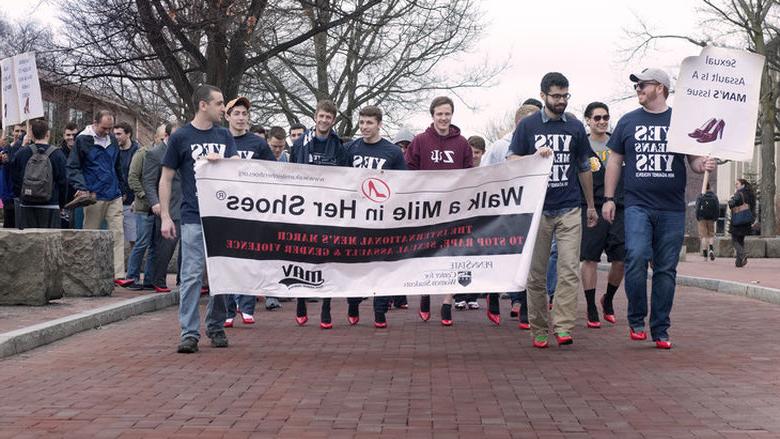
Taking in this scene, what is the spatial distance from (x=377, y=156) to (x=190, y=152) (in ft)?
7.52

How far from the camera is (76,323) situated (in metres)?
11.2

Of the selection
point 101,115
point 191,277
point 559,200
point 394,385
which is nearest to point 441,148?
point 559,200

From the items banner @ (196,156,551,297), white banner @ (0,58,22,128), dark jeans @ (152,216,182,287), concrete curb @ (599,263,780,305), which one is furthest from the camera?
white banner @ (0,58,22,128)

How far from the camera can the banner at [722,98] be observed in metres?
9.96

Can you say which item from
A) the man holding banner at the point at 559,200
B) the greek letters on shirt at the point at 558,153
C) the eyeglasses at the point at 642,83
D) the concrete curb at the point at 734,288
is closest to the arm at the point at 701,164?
the eyeglasses at the point at 642,83

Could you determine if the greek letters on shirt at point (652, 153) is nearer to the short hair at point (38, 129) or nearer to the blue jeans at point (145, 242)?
the blue jeans at point (145, 242)

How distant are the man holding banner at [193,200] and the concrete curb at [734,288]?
27.6 ft

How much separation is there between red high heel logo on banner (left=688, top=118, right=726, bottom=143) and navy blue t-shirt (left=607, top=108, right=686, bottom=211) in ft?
0.83

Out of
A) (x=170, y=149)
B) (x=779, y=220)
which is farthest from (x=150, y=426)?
(x=779, y=220)

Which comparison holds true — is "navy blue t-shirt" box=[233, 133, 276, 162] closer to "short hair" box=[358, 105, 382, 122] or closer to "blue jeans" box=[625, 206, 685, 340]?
"short hair" box=[358, 105, 382, 122]

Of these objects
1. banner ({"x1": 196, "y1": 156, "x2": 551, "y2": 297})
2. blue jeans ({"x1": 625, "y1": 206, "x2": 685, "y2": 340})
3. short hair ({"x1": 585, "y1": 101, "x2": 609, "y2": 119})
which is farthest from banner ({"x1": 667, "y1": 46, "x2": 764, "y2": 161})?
short hair ({"x1": 585, "y1": 101, "x2": 609, "y2": 119})

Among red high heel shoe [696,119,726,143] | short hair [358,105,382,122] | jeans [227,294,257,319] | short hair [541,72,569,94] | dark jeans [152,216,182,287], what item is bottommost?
jeans [227,294,257,319]

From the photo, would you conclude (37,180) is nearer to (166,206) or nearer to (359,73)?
(166,206)

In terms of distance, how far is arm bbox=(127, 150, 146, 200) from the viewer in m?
15.6
